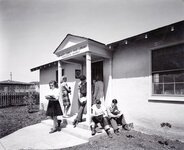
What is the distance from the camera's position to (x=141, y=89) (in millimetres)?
4773

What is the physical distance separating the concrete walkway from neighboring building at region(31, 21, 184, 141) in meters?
1.12

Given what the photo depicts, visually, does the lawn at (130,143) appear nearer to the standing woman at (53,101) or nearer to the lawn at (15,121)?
the standing woman at (53,101)

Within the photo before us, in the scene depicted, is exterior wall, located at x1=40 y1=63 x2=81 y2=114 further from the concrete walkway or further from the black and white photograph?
the concrete walkway

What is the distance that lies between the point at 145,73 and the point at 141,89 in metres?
0.59

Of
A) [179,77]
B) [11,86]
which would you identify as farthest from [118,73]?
[11,86]

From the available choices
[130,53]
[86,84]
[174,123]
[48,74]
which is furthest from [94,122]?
Answer: [48,74]

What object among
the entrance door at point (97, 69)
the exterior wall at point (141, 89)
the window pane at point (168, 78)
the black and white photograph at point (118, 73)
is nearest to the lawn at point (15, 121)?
the black and white photograph at point (118, 73)

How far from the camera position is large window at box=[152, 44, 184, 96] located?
4005 millimetres

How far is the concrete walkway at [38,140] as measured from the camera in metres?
3.82

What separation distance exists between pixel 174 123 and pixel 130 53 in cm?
273

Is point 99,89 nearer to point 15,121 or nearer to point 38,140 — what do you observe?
point 38,140

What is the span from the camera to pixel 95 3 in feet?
11.1

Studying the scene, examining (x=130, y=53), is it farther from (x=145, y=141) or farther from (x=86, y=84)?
(x=145, y=141)

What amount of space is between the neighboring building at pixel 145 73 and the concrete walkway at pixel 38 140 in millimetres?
1117
